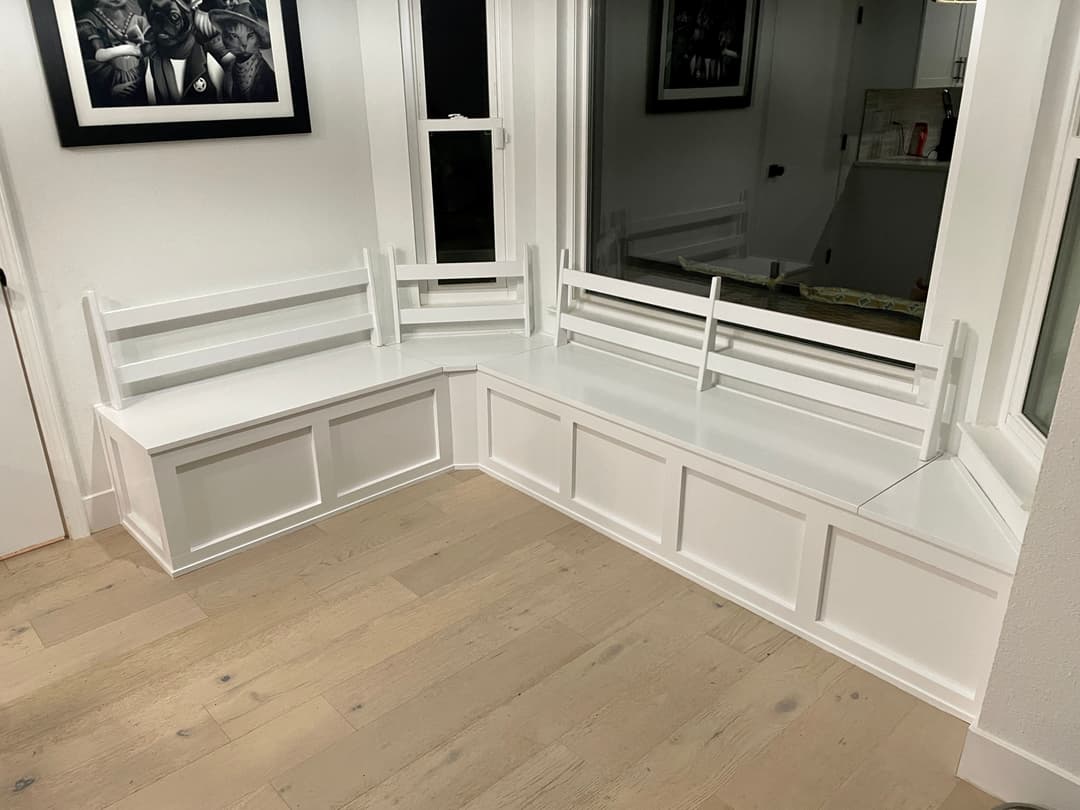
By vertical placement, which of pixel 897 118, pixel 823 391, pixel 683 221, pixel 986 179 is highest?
pixel 897 118

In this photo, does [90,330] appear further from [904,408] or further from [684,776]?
[904,408]

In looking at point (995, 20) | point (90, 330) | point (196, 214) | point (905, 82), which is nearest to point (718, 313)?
point (905, 82)

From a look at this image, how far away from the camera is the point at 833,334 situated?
2.53 metres

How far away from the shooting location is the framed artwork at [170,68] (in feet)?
8.21

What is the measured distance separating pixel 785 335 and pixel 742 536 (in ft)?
2.43

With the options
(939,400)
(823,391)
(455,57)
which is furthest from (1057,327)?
(455,57)

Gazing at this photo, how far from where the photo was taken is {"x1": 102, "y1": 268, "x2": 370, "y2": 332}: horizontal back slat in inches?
109

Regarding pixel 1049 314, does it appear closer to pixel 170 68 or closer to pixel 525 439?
pixel 525 439

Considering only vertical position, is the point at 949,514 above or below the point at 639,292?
below

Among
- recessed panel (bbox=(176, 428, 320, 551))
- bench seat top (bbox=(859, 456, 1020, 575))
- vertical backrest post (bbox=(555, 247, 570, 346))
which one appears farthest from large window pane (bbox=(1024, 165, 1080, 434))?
recessed panel (bbox=(176, 428, 320, 551))

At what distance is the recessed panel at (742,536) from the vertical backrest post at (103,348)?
6.33 feet

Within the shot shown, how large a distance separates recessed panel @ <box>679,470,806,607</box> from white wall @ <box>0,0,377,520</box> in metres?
1.77

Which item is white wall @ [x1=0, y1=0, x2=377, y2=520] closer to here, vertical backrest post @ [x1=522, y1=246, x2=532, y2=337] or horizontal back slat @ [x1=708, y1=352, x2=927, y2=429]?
vertical backrest post @ [x1=522, y1=246, x2=532, y2=337]

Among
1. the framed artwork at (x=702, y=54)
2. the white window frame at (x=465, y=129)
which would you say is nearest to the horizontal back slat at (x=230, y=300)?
the white window frame at (x=465, y=129)
